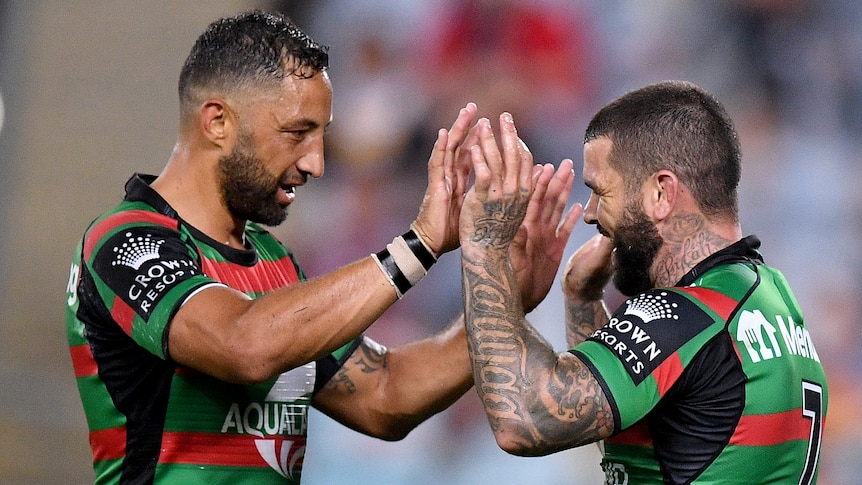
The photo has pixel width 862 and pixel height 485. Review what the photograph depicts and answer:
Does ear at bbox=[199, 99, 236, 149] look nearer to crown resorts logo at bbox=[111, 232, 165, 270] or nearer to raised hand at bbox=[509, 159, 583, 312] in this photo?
crown resorts logo at bbox=[111, 232, 165, 270]

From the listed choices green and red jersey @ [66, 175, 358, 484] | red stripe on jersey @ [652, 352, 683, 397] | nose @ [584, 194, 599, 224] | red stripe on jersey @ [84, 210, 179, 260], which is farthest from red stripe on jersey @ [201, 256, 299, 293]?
red stripe on jersey @ [652, 352, 683, 397]

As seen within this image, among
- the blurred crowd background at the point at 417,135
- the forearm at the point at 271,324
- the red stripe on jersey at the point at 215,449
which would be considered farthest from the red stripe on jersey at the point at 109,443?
the blurred crowd background at the point at 417,135

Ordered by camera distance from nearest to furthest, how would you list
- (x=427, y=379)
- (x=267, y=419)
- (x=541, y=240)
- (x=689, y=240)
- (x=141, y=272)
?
(x=141, y=272) → (x=689, y=240) → (x=267, y=419) → (x=541, y=240) → (x=427, y=379)

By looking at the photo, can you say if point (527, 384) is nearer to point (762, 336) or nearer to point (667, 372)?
point (667, 372)

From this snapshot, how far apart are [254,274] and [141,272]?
47 centimetres

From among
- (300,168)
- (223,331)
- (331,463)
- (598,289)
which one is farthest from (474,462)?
(223,331)

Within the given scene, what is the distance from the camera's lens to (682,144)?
2.45m

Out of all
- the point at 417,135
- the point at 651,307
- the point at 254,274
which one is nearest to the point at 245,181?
the point at 254,274

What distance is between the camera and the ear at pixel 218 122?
2715mm

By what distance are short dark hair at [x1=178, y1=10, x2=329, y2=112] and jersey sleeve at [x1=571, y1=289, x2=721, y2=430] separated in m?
1.12

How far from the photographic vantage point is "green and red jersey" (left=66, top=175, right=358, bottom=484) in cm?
237

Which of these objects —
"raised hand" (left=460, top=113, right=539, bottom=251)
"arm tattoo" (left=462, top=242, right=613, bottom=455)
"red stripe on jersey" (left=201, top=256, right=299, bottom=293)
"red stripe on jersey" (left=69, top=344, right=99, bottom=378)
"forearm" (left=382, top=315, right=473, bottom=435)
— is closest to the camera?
"arm tattoo" (left=462, top=242, right=613, bottom=455)

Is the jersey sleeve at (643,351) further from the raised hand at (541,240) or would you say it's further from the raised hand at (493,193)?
the raised hand at (541,240)

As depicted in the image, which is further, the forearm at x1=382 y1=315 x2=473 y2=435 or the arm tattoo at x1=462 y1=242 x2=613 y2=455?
the forearm at x1=382 y1=315 x2=473 y2=435
